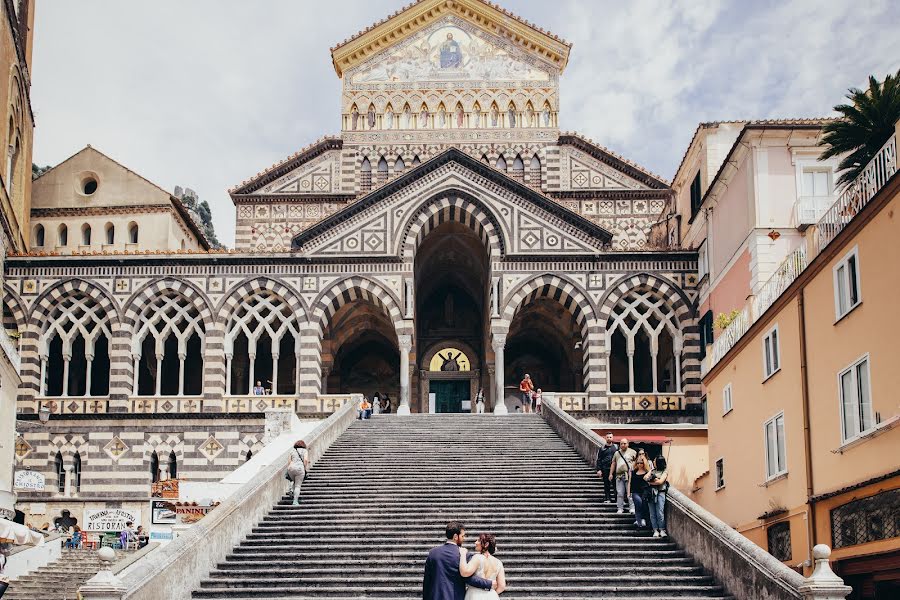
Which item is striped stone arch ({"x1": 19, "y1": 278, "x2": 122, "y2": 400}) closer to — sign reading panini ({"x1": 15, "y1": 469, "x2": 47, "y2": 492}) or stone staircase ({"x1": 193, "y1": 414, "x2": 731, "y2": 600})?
sign reading panini ({"x1": 15, "y1": 469, "x2": 47, "y2": 492})

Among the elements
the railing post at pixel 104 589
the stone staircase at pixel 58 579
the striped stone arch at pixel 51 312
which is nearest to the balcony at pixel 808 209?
the stone staircase at pixel 58 579

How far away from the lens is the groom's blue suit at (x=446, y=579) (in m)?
12.8

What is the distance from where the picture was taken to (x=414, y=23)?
4972 centimetres

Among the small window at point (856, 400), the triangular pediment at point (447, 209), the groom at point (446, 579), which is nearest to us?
the groom at point (446, 579)

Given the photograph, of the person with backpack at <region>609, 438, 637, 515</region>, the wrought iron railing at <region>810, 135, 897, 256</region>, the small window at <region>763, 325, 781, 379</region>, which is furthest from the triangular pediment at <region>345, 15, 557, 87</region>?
the person with backpack at <region>609, 438, 637, 515</region>

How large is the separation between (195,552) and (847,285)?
12032mm

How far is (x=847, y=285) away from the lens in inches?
784

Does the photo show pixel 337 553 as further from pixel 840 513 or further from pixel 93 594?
pixel 840 513

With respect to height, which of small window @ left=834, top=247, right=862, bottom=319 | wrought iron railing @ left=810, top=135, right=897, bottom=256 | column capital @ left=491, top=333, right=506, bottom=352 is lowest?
small window @ left=834, top=247, right=862, bottom=319

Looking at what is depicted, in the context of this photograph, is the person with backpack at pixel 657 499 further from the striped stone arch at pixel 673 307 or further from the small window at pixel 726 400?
the striped stone arch at pixel 673 307

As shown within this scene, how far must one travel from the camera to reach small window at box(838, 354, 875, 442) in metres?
18.9

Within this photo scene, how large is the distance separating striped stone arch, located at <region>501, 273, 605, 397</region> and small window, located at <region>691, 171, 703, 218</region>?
502cm

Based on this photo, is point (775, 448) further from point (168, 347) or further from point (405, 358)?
A: point (168, 347)

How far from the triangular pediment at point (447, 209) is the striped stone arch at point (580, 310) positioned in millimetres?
1081
